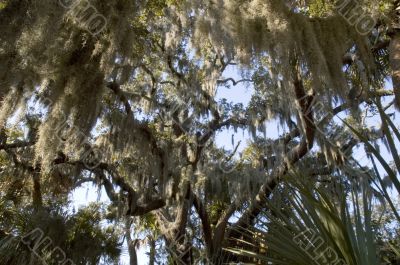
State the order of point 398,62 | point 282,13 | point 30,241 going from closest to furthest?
point 398,62 → point 282,13 → point 30,241

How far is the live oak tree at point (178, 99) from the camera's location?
414cm

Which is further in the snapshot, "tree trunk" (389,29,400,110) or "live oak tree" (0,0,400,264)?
"live oak tree" (0,0,400,264)

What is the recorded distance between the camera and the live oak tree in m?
4.14

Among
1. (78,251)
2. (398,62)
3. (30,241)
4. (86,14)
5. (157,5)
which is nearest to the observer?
(398,62)

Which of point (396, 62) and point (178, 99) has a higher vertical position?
point (178, 99)

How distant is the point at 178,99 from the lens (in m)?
8.79

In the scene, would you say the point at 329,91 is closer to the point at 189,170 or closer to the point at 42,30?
the point at 42,30

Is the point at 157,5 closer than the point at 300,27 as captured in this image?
No

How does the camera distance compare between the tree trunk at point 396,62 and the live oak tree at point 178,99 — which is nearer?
the tree trunk at point 396,62

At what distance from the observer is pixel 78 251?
5.62 m

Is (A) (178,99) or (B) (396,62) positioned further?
(A) (178,99)

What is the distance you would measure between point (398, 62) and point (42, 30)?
9.83 feet

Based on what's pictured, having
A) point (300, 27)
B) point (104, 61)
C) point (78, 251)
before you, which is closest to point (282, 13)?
point (300, 27)

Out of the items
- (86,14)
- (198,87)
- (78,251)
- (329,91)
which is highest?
(198,87)
